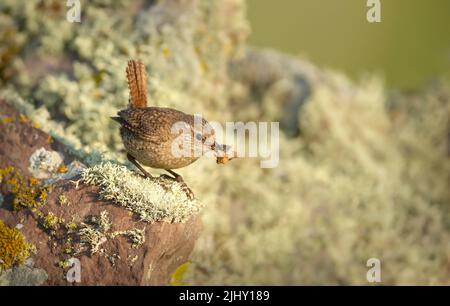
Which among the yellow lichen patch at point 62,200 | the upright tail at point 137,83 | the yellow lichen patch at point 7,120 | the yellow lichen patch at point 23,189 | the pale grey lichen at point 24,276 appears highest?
the upright tail at point 137,83

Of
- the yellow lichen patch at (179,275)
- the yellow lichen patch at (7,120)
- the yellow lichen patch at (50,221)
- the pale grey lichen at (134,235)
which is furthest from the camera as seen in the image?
the yellow lichen patch at (7,120)

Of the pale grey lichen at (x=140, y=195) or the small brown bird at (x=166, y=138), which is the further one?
the small brown bird at (x=166, y=138)

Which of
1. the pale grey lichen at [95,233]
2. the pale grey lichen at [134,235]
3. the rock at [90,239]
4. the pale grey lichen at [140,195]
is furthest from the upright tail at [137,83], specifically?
the pale grey lichen at [134,235]

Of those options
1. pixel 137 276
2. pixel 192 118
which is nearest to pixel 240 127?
pixel 192 118

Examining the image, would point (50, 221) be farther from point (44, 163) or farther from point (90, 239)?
point (44, 163)

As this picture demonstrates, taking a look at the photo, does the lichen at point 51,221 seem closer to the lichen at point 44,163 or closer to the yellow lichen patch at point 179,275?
the lichen at point 44,163

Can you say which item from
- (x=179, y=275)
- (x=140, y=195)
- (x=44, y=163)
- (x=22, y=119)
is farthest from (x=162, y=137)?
(x=22, y=119)

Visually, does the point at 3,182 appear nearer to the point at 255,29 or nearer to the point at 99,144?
the point at 99,144
